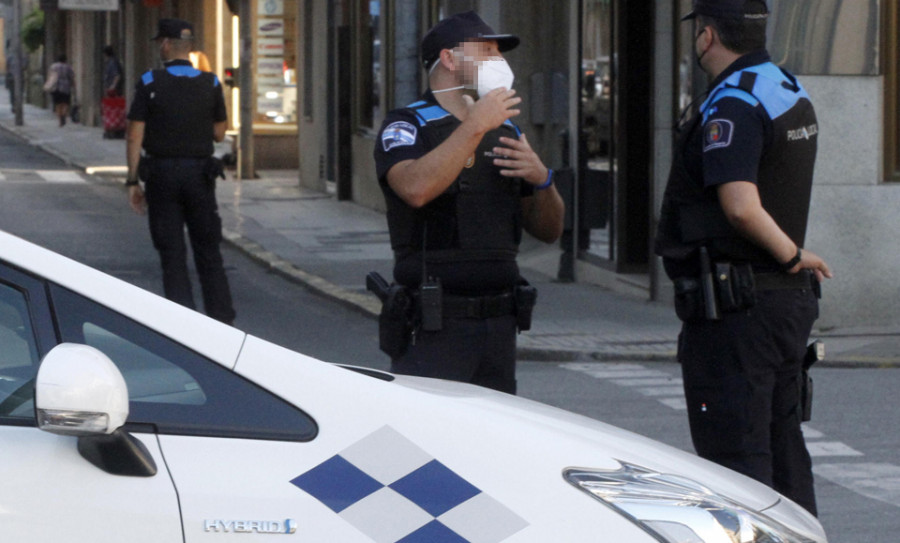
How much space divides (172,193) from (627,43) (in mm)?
4880

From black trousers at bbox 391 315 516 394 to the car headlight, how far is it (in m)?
1.30

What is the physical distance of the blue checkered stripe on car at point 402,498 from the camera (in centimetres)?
271

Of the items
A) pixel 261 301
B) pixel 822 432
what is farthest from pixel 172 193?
pixel 822 432

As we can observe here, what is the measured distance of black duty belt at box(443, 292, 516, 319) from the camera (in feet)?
14.1

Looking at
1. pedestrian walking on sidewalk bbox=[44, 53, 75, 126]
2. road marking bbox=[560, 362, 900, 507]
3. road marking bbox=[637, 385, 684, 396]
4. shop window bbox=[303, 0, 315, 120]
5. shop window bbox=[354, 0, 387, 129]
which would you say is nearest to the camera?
road marking bbox=[560, 362, 900, 507]

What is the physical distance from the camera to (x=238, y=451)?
9.02ft

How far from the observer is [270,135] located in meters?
23.7

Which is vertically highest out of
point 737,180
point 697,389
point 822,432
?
point 737,180

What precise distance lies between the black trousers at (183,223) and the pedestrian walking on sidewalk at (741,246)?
5.04 m

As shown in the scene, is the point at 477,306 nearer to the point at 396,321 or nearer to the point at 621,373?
the point at 396,321

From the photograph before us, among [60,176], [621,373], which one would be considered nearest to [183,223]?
[621,373]

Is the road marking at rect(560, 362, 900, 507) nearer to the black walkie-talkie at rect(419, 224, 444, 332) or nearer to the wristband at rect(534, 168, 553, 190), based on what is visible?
the wristband at rect(534, 168, 553, 190)

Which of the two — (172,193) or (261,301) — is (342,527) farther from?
(261,301)

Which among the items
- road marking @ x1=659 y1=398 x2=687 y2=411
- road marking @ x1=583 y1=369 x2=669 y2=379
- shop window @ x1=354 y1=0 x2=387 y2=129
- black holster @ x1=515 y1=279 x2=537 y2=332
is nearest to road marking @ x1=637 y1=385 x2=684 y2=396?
road marking @ x1=659 y1=398 x2=687 y2=411
